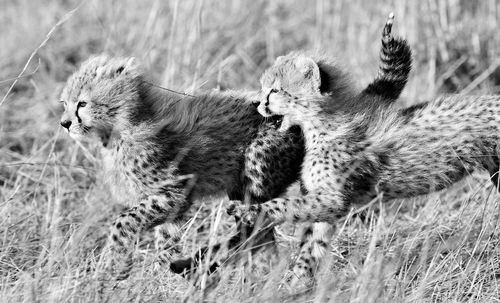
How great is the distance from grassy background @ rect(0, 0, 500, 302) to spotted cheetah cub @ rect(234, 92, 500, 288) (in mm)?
193

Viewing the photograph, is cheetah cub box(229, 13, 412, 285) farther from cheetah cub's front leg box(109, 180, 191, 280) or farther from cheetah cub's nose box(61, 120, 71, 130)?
cheetah cub's nose box(61, 120, 71, 130)

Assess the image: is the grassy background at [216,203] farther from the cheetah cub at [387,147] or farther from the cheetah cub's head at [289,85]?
the cheetah cub's head at [289,85]

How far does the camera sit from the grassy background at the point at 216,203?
3.69m

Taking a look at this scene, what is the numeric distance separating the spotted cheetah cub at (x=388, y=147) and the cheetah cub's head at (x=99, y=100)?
62 centimetres

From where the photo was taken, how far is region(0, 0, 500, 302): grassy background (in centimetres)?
369

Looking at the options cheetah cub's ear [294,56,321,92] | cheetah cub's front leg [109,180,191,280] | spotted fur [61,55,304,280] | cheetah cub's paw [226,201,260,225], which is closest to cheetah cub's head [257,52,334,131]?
cheetah cub's ear [294,56,321,92]

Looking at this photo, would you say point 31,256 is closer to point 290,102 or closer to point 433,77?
point 290,102

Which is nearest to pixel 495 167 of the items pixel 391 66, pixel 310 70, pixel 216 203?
pixel 391 66

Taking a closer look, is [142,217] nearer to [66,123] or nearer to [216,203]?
[66,123]

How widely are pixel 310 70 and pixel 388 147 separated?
1.70 feet

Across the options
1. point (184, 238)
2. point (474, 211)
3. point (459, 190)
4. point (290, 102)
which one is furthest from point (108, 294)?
point (459, 190)

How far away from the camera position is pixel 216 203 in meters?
4.89

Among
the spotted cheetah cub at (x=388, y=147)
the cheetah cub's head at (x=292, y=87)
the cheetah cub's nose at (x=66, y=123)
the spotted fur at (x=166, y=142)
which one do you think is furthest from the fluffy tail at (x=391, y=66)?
Answer: the cheetah cub's nose at (x=66, y=123)

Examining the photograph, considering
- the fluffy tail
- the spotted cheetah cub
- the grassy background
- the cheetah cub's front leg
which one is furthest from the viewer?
the fluffy tail
